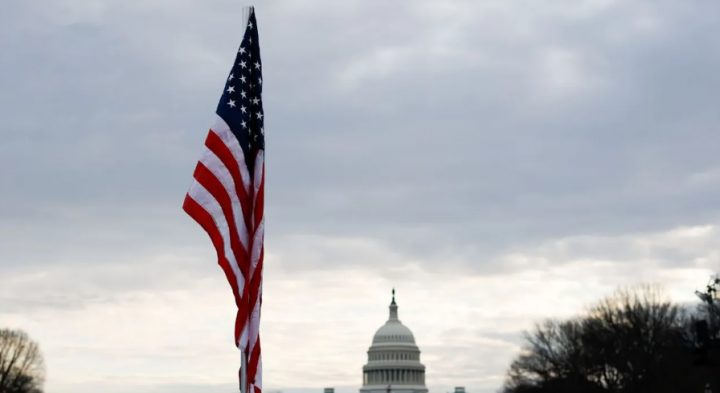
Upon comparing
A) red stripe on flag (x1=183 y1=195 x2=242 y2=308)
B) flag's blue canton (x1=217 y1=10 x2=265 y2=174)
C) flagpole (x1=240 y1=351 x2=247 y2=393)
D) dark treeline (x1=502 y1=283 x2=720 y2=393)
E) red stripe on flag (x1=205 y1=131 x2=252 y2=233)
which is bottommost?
flagpole (x1=240 y1=351 x2=247 y2=393)

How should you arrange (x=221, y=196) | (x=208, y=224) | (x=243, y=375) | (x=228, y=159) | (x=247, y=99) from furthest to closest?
1. (x=247, y=99)
2. (x=243, y=375)
3. (x=228, y=159)
4. (x=221, y=196)
5. (x=208, y=224)

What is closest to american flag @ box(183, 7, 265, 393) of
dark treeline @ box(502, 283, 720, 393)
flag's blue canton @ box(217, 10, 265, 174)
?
flag's blue canton @ box(217, 10, 265, 174)

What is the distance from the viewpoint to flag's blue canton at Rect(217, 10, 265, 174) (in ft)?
54.9

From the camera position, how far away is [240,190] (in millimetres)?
16844

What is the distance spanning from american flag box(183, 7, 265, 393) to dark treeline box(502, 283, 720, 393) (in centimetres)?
6653

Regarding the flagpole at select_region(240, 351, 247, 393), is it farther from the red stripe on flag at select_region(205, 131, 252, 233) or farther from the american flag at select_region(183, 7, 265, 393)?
the red stripe on flag at select_region(205, 131, 252, 233)

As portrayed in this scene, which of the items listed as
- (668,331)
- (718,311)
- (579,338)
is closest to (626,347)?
(668,331)

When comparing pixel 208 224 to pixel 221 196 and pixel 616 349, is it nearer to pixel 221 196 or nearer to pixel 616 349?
pixel 221 196

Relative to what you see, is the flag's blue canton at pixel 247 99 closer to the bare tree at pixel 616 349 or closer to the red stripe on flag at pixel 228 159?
the red stripe on flag at pixel 228 159

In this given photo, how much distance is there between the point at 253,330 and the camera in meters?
17.0

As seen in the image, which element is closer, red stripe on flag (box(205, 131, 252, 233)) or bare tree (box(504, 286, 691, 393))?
red stripe on flag (box(205, 131, 252, 233))

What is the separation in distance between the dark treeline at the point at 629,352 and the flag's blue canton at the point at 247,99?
66.5m

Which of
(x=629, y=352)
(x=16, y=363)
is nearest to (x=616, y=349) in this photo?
(x=629, y=352)

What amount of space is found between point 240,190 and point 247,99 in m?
1.30
